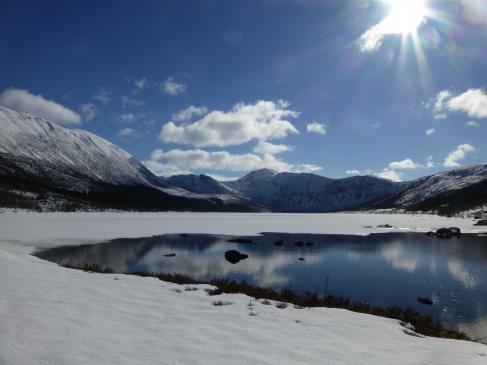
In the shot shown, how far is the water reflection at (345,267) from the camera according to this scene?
2208 cm

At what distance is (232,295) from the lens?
619 inches

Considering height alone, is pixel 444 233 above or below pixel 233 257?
above

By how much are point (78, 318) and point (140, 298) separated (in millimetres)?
3884

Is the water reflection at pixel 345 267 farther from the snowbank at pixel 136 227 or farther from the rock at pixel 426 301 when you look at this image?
the snowbank at pixel 136 227

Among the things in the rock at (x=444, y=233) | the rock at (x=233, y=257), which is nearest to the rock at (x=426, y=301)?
the rock at (x=233, y=257)

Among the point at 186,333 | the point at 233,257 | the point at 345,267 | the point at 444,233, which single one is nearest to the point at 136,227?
the point at 233,257

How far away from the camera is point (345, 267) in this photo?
1307 inches

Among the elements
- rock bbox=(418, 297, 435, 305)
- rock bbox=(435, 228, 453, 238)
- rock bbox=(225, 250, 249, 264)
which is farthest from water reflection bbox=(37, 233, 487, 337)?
rock bbox=(435, 228, 453, 238)

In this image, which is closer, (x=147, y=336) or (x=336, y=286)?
(x=147, y=336)

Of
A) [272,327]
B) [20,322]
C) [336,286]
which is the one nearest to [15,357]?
[20,322]

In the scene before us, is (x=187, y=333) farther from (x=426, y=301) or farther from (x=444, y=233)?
(x=444, y=233)

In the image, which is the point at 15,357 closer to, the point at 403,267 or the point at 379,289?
the point at 379,289

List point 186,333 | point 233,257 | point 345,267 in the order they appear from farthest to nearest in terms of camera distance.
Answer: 1. point 233,257
2. point 345,267
3. point 186,333

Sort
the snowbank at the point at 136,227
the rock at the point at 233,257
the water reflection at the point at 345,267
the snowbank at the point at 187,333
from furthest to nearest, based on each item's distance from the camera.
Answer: the snowbank at the point at 136,227, the rock at the point at 233,257, the water reflection at the point at 345,267, the snowbank at the point at 187,333
